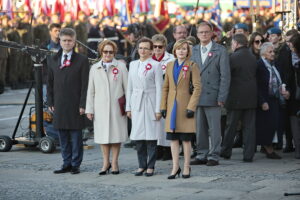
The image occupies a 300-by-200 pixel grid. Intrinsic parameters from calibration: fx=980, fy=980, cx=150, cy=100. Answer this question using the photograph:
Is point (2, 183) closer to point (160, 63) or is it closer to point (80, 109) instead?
point (80, 109)

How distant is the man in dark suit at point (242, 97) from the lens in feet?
45.8

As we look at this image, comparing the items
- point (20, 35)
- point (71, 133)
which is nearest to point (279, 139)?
point (71, 133)

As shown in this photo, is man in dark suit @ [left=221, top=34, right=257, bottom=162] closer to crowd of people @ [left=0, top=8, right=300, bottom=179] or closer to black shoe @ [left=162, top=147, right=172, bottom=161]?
crowd of people @ [left=0, top=8, right=300, bottom=179]

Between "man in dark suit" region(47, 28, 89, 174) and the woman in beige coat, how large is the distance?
118 centimetres

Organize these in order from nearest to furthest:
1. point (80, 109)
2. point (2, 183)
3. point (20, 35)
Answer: point (2, 183) < point (80, 109) < point (20, 35)

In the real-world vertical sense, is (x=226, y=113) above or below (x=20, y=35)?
below

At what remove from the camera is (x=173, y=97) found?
12352 mm

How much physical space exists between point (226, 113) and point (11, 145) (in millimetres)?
3553

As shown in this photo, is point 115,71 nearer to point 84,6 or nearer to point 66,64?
point 66,64

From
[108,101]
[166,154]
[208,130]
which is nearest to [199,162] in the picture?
[208,130]

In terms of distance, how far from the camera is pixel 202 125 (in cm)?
1365

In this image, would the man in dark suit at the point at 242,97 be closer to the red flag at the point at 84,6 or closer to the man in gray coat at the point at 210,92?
the man in gray coat at the point at 210,92

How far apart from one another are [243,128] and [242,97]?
1.63ft

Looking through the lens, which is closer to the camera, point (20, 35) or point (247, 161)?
point (247, 161)
